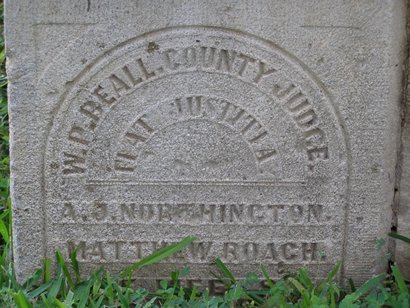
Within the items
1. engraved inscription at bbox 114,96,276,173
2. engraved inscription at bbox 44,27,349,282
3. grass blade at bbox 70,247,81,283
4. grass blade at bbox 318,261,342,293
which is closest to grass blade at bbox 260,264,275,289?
engraved inscription at bbox 44,27,349,282

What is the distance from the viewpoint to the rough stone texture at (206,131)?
216 centimetres

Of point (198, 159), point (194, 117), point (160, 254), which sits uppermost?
point (194, 117)

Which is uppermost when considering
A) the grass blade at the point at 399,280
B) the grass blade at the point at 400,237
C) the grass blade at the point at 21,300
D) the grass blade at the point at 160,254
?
the grass blade at the point at 400,237

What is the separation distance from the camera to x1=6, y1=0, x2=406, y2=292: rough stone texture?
2162 mm

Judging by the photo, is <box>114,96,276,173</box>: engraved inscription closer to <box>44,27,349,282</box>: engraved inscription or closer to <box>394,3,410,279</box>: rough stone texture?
<box>44,27,349,282</box>: engraved inscription

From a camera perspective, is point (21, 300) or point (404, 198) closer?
point (21, 300)

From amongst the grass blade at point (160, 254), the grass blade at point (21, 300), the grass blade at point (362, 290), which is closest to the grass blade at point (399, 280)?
the grass blade at point (362, 290)

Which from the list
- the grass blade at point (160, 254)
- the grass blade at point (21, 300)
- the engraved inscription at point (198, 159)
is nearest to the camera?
the grass blade at point (21, 300)

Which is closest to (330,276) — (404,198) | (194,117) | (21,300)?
(404,198)

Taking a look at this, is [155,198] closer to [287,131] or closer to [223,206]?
[223,206]

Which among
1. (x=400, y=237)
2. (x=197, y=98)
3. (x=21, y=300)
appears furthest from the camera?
(x=400, y=237)

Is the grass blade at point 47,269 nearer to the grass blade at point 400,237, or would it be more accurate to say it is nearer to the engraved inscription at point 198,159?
the engraved inscription at point 198,159

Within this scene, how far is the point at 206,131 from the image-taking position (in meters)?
2.27

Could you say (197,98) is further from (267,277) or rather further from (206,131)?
(267,277)
